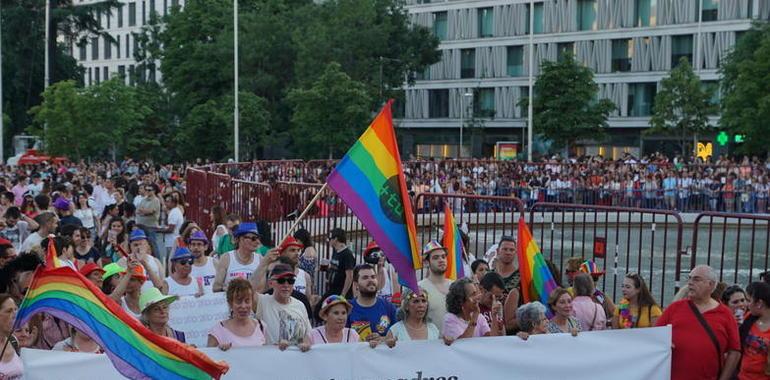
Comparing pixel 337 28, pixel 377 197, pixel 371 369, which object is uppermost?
pixel 337 28

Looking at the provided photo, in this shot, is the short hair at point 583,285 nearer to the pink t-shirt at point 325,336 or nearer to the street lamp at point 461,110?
the pink t-shirt at point 325,336

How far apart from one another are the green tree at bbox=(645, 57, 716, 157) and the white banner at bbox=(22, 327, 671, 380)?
49.0 m

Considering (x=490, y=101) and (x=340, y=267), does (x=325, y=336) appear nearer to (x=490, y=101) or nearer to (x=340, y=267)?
(x=340, y=267)

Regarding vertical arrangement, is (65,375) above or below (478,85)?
below

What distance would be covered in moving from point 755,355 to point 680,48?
6030 centimetres

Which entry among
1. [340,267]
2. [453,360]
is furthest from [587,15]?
[453,360]

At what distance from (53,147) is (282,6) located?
17.1 m

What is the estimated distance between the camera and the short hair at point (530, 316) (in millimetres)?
8352


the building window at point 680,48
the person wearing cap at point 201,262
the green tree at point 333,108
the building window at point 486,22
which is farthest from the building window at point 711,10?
the person wearing cap at point 201,262

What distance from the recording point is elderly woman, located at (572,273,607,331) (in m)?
9.26

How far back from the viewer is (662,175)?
3136 centimetres

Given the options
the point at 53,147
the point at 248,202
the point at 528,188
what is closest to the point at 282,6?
the point at 53,147

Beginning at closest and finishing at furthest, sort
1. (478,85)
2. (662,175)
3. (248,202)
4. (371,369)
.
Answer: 1. (371,369)
2. (248,202)
3. (662,175)
4. (478,85)

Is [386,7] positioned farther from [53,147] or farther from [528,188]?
[528,188]
